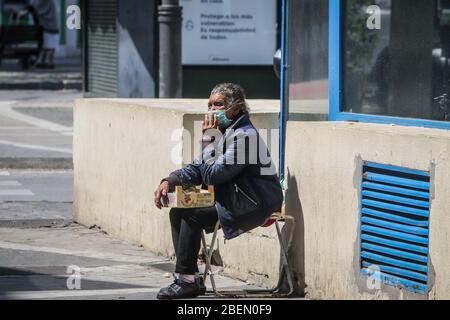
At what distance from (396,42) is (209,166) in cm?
141

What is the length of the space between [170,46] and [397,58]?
6.84 m

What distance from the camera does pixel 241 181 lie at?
7.41 metres

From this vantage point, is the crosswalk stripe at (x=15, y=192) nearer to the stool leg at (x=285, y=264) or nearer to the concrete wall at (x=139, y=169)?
the concrete wall at (x=139, y=169)

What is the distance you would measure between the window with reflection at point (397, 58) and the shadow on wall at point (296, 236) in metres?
0.65

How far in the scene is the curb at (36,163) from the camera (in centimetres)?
1517

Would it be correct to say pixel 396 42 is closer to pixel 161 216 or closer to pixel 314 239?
pixel 314 239

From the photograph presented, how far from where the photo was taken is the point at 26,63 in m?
31.4

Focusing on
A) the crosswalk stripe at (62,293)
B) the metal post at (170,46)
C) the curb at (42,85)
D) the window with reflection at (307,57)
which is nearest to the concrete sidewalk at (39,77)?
the curb at (42,85)

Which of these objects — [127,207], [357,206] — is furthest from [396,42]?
[127,207]

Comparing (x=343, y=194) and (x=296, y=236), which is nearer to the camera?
(x=343, y=194)

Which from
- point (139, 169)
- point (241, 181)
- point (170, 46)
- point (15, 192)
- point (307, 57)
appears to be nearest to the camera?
point (241, 181)

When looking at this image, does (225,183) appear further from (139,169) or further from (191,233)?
(139,169)

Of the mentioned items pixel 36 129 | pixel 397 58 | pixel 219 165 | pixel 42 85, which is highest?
pixel 397 58

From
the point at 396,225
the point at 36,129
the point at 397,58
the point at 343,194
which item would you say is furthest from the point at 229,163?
the point at 36,129
